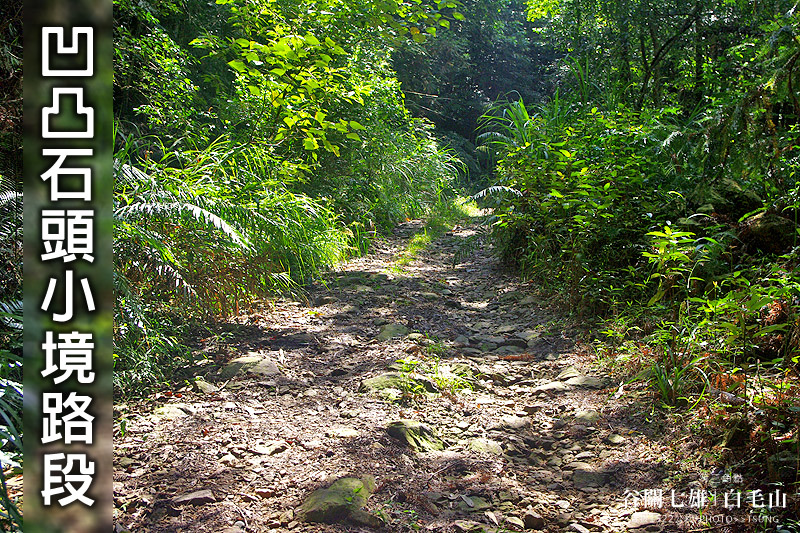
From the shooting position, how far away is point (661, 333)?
3080mm

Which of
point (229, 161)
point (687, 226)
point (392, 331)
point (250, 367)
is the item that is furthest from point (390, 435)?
point (229, 161)

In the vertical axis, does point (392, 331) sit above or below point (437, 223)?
below

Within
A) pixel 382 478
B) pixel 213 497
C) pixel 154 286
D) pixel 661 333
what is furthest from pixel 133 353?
pixel 661 333

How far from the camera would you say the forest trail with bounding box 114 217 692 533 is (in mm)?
2148

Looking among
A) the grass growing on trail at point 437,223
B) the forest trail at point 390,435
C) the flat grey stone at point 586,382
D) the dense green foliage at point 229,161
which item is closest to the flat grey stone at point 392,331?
the forest trail at point 390,435

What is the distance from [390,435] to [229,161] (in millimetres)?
2703

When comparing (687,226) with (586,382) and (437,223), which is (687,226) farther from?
(437,223)

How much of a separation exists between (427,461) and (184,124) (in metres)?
3.67

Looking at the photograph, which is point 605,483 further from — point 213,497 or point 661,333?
point 213,497

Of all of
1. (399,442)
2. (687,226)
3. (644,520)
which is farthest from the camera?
(687,226)

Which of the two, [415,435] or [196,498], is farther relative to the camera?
[415,435]

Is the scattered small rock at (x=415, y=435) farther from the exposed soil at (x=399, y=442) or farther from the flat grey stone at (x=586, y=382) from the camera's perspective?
the flat grey stone at (x=586, y=382)

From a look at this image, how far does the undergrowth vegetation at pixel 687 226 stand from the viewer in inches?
102

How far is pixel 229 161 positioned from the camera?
175 inches
